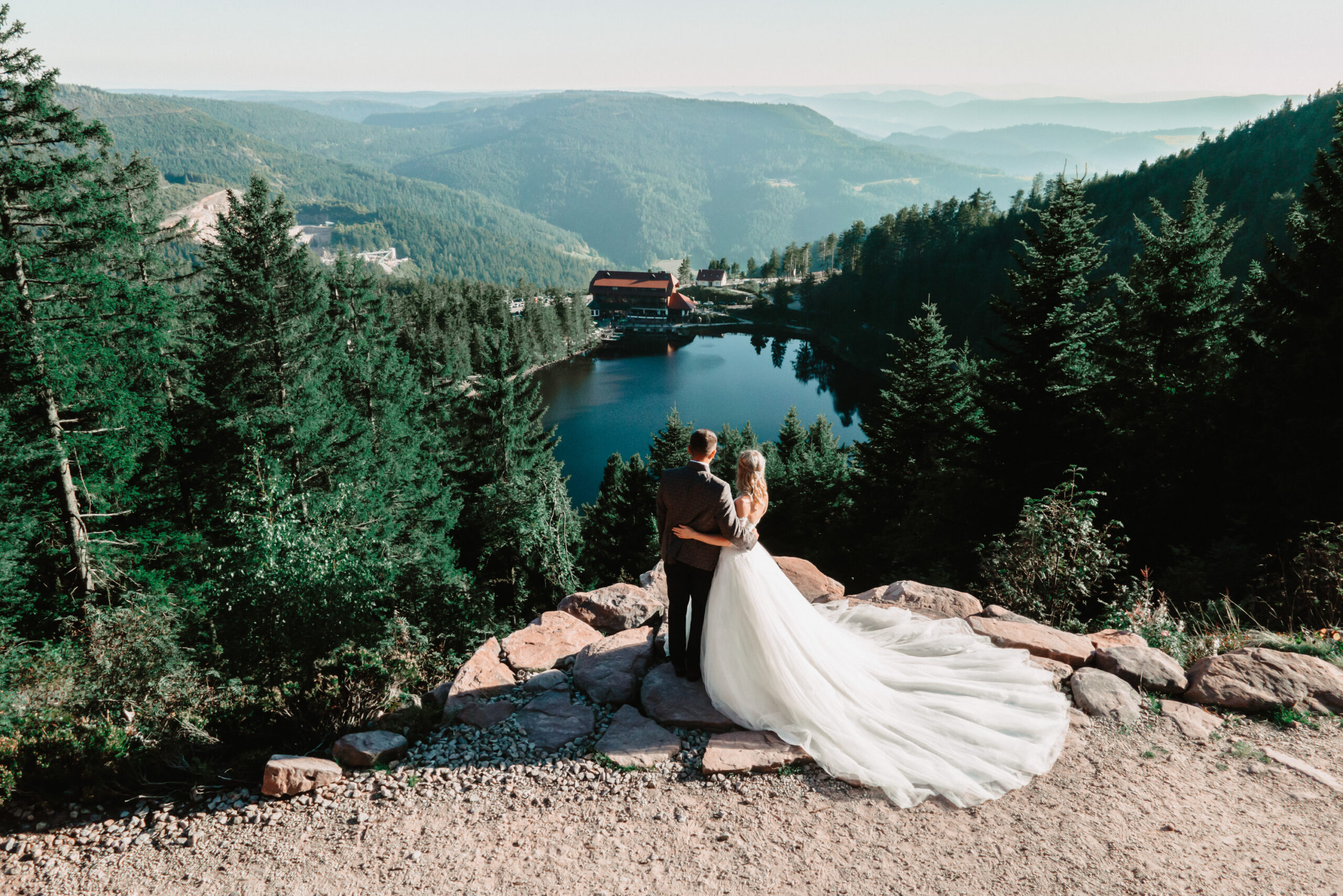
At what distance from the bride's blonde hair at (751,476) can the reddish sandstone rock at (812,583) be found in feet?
10.4

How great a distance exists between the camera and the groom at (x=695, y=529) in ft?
15.8

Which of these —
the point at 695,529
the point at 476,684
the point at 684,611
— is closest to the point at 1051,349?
the point at 684,611

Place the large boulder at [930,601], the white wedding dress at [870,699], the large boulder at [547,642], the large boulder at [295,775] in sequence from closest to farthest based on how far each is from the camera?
the white wedding dress at [870,699], the large boulder at [295,775], the large boulder at [547,642], the large boulder at [930,601]

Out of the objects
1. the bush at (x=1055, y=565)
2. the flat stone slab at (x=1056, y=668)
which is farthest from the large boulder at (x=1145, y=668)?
the bush at (x=1055, y=565)

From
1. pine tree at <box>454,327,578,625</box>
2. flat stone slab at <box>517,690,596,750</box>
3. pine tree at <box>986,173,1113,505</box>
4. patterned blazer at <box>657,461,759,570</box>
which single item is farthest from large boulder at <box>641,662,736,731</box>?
pine tree at <box>454,327,578,625</box>

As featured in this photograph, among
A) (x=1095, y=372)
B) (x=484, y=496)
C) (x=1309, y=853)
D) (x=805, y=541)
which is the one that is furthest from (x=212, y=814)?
(x=805, y=541)

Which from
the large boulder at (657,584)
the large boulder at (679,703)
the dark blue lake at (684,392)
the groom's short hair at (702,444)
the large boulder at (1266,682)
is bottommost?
the dark blue lake at (684,392)

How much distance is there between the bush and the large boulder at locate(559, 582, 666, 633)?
13.8ft

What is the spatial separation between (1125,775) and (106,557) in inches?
739

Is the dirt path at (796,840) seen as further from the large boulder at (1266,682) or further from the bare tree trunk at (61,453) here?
the bare tree trunk at (61,453)

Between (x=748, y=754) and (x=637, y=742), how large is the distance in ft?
2.88

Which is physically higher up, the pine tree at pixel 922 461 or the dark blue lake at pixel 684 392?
the pine tree at pixel 922 461

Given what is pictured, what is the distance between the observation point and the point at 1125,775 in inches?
175

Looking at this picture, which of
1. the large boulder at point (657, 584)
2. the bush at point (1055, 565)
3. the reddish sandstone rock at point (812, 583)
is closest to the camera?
the bush at point (1055, 565)
